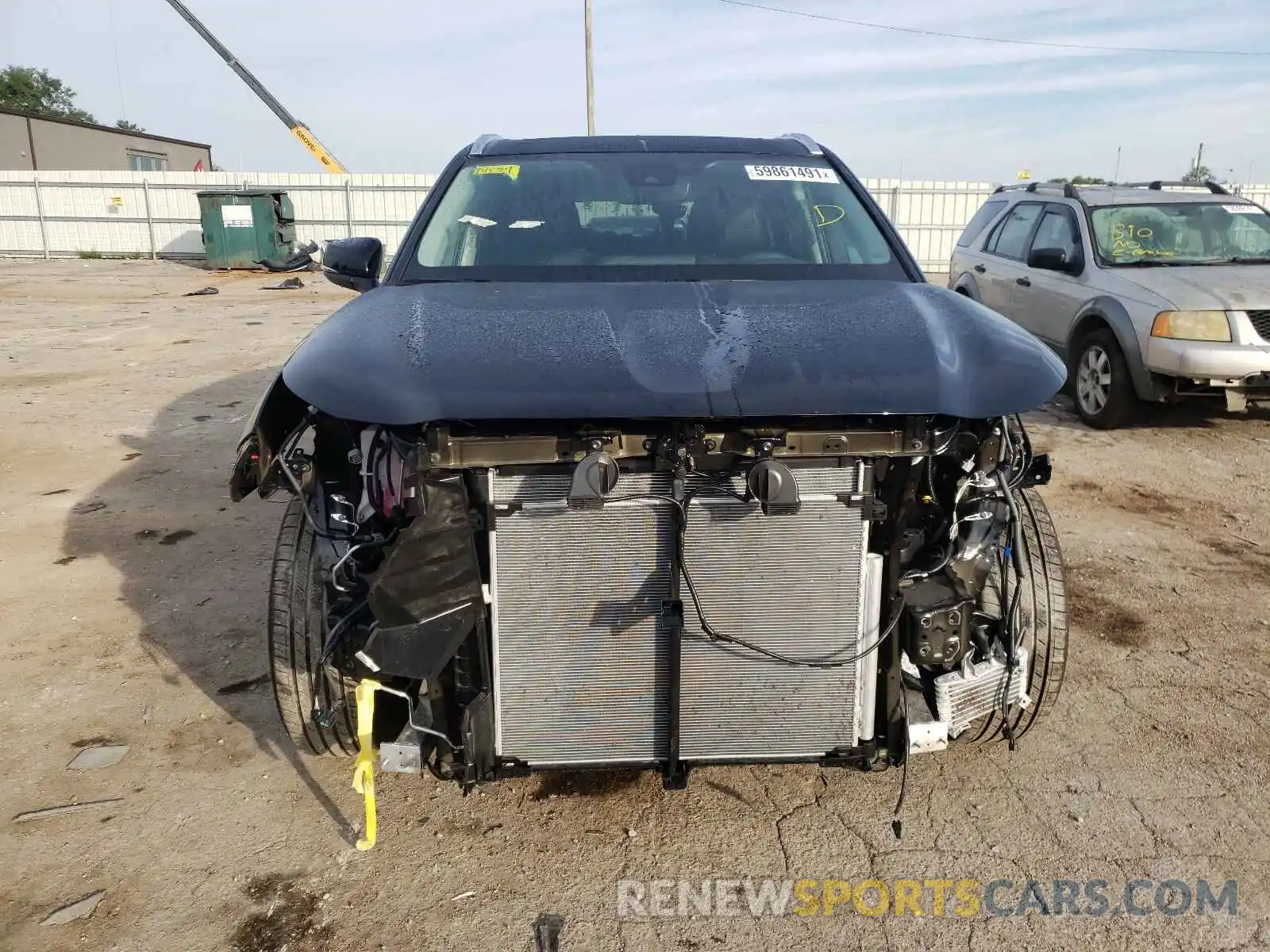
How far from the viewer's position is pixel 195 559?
4621 mm

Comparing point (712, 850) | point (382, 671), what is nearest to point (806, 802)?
point (712, 850)

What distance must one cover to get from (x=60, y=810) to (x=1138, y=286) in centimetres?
711

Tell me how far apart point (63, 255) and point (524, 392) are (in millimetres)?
25891

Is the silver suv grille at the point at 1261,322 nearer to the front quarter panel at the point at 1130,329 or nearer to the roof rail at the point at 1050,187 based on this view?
the front quarter panel at the point at 1130,329

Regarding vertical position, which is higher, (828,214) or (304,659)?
(828,214)

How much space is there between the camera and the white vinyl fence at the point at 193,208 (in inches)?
836

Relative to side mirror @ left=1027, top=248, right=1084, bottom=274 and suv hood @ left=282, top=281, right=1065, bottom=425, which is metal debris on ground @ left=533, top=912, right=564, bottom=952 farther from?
side mirror @ left=1027, top=248, right=1084, bottom=274

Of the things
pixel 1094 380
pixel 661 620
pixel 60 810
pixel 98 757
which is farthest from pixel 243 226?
pixel 661 620

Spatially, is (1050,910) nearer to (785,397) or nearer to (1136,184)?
(785,397)

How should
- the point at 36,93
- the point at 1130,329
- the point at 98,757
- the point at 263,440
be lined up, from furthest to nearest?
the point at 36,93, the point at 1130,329, the point at 98,757, the point at 263,440

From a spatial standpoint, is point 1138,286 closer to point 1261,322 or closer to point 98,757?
point 1261,322

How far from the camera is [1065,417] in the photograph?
7699mm

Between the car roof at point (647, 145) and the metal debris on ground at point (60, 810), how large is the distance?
2.64m

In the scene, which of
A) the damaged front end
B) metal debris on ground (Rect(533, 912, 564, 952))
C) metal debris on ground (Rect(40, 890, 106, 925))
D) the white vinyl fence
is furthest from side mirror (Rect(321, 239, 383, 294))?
the white vinyl fence
